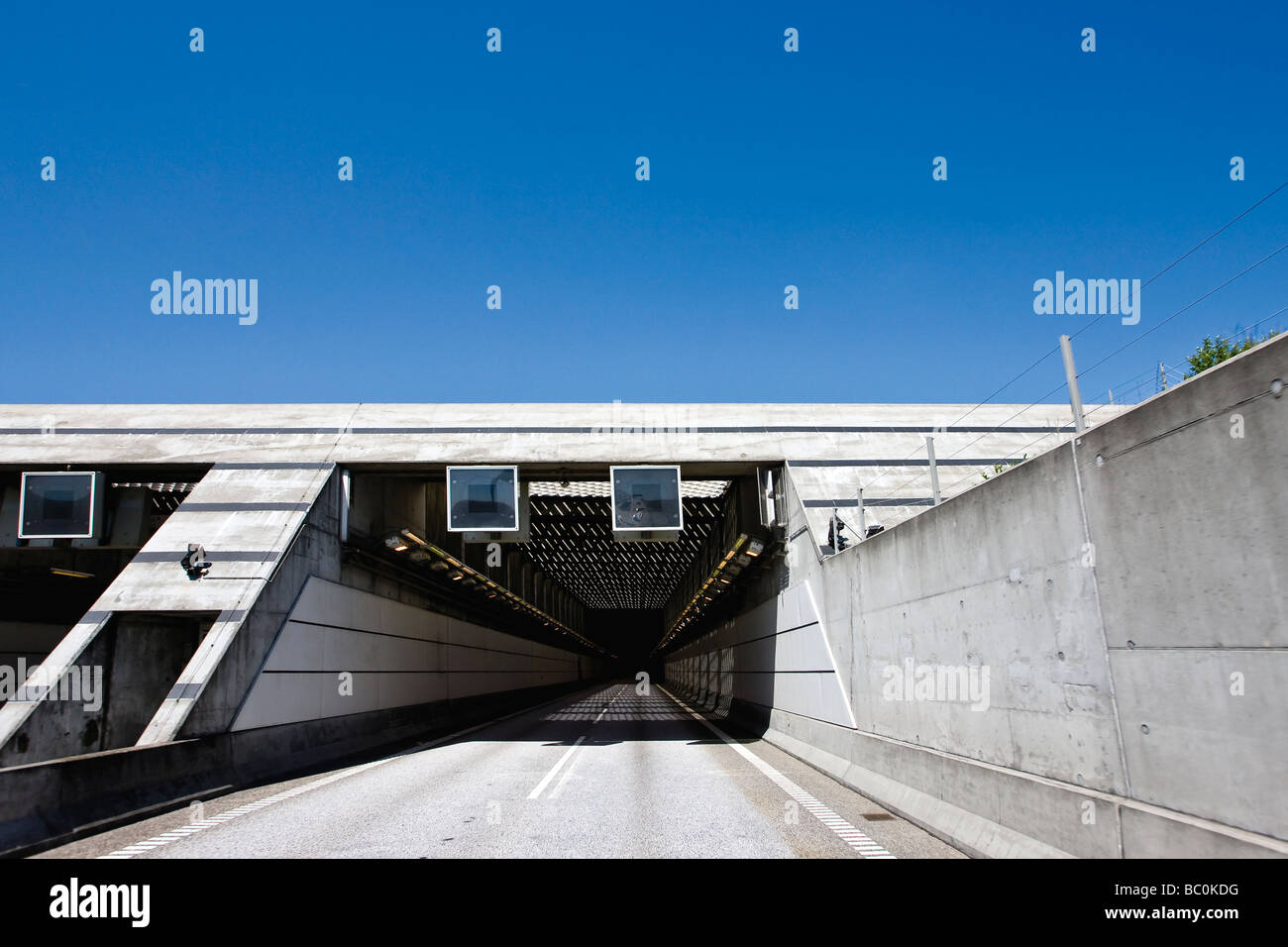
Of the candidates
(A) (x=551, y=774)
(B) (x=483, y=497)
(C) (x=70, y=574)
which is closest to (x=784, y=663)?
(A) (x=551, y=774)

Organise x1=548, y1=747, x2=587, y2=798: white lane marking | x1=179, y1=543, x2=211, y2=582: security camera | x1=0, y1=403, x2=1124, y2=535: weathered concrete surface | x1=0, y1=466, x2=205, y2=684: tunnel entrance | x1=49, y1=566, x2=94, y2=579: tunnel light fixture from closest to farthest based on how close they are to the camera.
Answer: x1=548, y1=747, x2=587, y2=798: white lane marking
x1=179, y1=543, x2=211, y2=582: security camera
x1=0, y1=403, x2=1124, y2=535: weathered concrete surface
x1=0, y1=466, x2=205, y2=684: tunnel entrance
x1=49, y1=566, x2=94, y2=579: tunnel light fixture

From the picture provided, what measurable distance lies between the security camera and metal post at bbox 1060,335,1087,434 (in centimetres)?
1445

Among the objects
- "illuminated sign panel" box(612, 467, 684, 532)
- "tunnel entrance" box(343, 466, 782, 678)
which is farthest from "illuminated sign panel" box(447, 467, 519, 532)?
"illuminated sign panel" box(612, 467, 684, 532)

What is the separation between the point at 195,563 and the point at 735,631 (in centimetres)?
1884

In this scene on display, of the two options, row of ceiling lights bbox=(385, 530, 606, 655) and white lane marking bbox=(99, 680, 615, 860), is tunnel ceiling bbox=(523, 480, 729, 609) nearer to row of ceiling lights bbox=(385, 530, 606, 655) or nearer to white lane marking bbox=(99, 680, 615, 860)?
row of ceiling lights bbox=(385, 530, 606, 655)

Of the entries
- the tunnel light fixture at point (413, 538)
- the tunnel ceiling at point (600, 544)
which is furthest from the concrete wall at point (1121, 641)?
the tunnel ceiling at point (600, 544)

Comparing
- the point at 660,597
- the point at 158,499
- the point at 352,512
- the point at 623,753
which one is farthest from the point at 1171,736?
the point at 660,597

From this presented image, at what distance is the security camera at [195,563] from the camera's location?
15.0m

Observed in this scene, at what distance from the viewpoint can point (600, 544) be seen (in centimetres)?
3703

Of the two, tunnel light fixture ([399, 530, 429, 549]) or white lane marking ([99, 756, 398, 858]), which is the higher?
tunnel light fixture ([399, 530, 429, 549])

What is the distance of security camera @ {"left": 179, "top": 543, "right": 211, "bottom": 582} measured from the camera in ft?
49.1

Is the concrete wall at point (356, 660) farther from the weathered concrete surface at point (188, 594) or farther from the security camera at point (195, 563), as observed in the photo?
the security camera at point (195, 563)

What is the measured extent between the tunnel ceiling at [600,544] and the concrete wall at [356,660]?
5.37m

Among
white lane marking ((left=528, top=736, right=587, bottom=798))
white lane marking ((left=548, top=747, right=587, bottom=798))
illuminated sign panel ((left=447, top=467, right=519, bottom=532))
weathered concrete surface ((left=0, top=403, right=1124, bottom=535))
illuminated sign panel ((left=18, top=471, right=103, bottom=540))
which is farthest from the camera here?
illuminated sign panel ((left=447, top=467, right=519, bottom=532))
